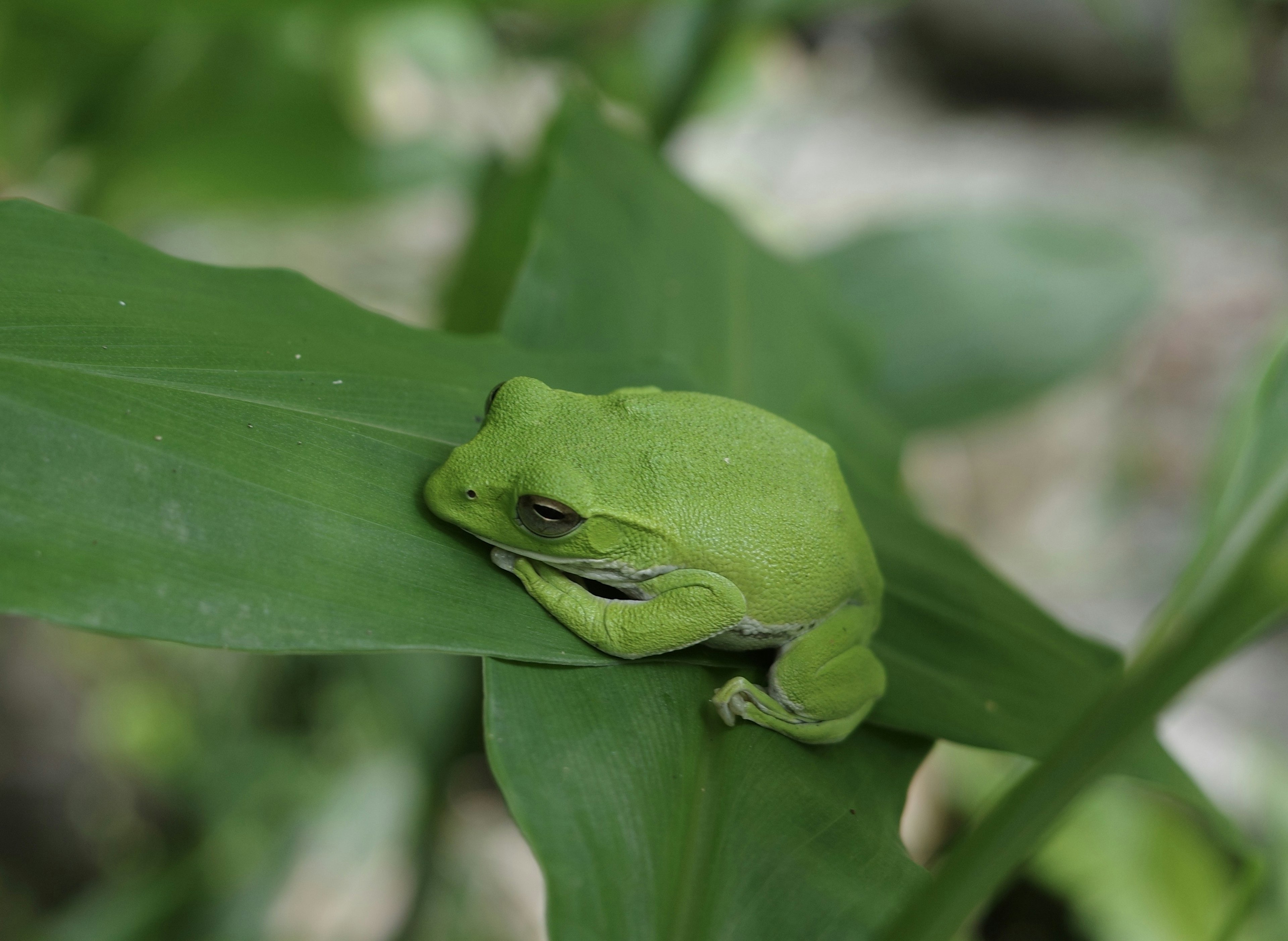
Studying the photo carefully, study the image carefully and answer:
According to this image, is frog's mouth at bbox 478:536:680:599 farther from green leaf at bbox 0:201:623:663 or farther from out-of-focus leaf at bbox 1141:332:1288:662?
out-of-focus leaf at bbox 1141:332:1288:662

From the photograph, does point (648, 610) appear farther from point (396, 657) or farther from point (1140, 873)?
point (1140, 873)

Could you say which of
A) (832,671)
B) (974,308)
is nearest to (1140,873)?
(974,308)

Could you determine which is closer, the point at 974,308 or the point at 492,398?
the point at 492,398

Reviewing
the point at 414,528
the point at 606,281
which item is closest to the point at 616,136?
the point at 606,281

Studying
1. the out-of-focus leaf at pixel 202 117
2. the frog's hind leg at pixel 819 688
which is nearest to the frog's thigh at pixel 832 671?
the frog's hind leg at pixel 819 688

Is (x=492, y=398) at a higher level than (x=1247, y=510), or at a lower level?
lower

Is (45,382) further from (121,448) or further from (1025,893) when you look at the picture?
(1025,893)
